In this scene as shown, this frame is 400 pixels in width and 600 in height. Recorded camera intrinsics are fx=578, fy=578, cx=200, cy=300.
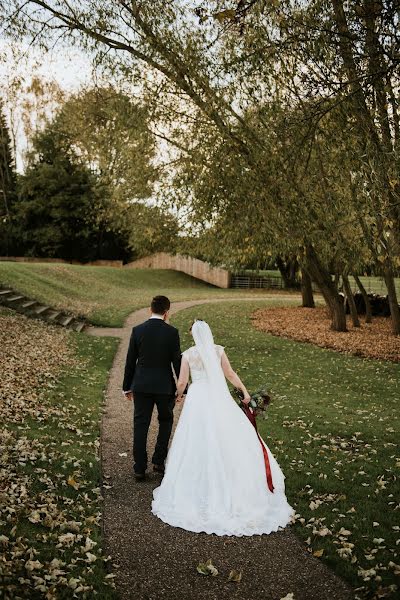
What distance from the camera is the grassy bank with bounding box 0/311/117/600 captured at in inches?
198

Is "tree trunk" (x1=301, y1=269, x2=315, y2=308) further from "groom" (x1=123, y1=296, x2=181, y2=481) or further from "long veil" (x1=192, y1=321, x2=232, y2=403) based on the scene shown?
"long veil" (x1=192, y1=321, x2=232, y2=403)

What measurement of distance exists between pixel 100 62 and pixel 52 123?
129ft

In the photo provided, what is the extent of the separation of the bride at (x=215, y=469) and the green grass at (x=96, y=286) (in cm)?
1862

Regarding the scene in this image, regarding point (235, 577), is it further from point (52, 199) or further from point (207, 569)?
point (52, 199)

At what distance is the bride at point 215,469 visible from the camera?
6270 millimetres

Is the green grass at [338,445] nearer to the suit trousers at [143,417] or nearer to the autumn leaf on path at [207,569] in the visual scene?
the autumn leaf on path at [207,569]

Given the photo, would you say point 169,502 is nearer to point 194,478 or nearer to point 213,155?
point 194,478

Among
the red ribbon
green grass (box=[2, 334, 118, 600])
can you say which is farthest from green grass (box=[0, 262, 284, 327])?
the red ribbon

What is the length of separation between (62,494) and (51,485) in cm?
25

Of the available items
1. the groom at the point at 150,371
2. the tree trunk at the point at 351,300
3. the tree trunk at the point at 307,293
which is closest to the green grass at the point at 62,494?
the groom at the point at 150,371

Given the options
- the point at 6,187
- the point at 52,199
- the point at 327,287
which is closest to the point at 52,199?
the point at 52,199

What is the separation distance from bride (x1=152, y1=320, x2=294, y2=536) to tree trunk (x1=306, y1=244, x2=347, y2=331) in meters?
16.2

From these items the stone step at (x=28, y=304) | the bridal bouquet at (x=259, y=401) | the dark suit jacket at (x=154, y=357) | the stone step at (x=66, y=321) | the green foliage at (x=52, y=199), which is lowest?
the stone step at (x=66, y=321)

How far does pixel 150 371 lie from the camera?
7.54 m
